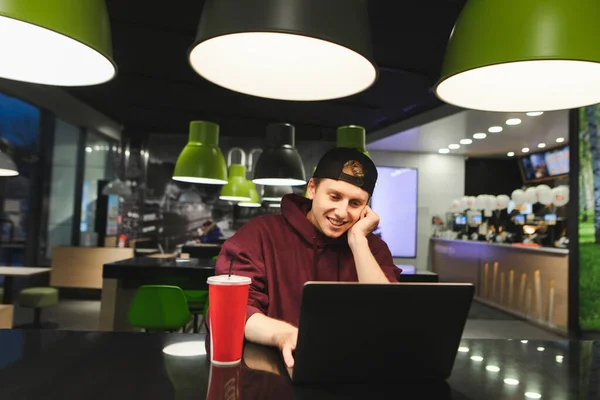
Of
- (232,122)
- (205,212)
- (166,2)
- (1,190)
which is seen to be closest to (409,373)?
(166,2)

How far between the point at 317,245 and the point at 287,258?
0.12 metres

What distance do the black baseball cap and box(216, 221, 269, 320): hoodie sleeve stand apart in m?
0.34

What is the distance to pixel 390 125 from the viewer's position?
7.56 m

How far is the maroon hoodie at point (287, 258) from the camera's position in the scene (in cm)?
151

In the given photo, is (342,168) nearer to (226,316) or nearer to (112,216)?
(226,316)

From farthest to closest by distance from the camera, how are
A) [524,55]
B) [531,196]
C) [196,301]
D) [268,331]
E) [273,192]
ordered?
1. [531,196]
2. [273,192]
3. [196,301]
4. [268,331]
5. [524,55]

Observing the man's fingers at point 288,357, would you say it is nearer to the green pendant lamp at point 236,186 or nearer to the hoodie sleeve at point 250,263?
the hoodie sleeve at point 250,263

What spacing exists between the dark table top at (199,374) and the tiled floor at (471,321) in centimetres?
457

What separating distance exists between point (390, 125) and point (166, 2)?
182 inches

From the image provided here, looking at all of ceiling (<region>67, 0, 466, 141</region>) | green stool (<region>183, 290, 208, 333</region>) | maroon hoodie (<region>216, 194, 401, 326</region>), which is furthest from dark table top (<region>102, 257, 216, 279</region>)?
maroon hoodie (<region>216, 194, 401, 326</region>)

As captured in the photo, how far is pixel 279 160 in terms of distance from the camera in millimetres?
4391

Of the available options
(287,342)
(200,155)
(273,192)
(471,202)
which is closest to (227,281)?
(287,342)

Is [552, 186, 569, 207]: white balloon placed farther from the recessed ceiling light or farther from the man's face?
the recessed ceiling light

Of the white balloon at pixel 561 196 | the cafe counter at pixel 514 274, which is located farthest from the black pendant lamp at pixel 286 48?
the white balloon at pixel 561 196
